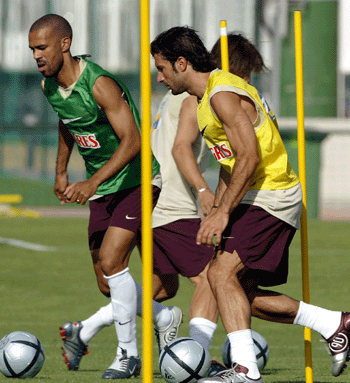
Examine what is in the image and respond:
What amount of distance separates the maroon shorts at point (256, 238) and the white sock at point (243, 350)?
1.23 ft

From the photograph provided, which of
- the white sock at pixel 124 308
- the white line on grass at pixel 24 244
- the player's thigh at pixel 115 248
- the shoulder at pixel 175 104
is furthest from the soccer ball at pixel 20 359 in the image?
the white line on grass at pixel 24 244

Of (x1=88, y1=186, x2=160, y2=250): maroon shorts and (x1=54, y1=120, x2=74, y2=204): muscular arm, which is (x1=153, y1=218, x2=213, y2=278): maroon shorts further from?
(x1=54, y1=120, x2=74, y2=204): muscular arm

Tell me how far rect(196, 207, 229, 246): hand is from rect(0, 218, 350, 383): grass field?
1368 millimetres

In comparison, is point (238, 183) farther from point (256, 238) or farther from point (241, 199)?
point (256, 238)

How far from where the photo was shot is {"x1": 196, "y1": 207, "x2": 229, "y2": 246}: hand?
4.87 metres

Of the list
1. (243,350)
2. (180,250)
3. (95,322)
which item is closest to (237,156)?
(243,350)

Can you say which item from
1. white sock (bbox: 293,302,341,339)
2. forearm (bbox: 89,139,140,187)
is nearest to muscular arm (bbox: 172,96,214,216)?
forearm (bbox: 89,139,140,187)

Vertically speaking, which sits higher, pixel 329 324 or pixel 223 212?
pixel 223 212

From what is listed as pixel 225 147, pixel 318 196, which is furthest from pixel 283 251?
pixel 318 196

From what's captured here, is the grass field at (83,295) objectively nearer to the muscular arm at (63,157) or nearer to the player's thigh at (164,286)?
the player's thigh at (164,286)

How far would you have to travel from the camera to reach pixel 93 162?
253 inches

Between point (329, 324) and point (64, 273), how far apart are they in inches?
319

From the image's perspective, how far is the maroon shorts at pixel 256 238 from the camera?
16.9ft

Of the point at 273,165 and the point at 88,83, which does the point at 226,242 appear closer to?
the point at 273,165
